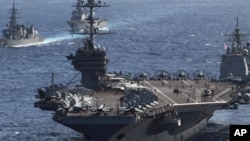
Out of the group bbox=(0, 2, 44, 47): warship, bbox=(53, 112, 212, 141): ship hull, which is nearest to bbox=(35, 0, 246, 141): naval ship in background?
bbox=(53, 112, 212, 141): ship hull

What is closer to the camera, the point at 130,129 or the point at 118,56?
the point at 130,129

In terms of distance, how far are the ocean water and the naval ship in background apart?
4.08 metres

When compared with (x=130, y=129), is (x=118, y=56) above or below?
below

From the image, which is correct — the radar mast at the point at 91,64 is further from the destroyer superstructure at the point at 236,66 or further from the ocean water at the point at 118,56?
the destroyer superstructure at the point at 236,66

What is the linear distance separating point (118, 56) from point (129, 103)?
60.4 metres

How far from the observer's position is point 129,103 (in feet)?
154

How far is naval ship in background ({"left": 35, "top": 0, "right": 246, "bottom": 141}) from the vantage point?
46.1 metres

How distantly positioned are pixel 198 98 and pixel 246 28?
8258 cm

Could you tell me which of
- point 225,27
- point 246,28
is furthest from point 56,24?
point 246,28

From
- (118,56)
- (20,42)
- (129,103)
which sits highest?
(129,103)

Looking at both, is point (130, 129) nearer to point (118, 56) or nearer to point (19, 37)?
point (118, 56)

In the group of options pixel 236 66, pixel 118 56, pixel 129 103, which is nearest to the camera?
pixel 129 103

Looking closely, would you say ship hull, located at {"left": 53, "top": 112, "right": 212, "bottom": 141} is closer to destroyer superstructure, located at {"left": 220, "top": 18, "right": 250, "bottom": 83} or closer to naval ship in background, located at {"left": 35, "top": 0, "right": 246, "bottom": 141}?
naval ship in background, located at {"left": 35, "top": 0, "right": 246, "bottom": 141}

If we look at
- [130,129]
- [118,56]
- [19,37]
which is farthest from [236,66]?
[19,37]
